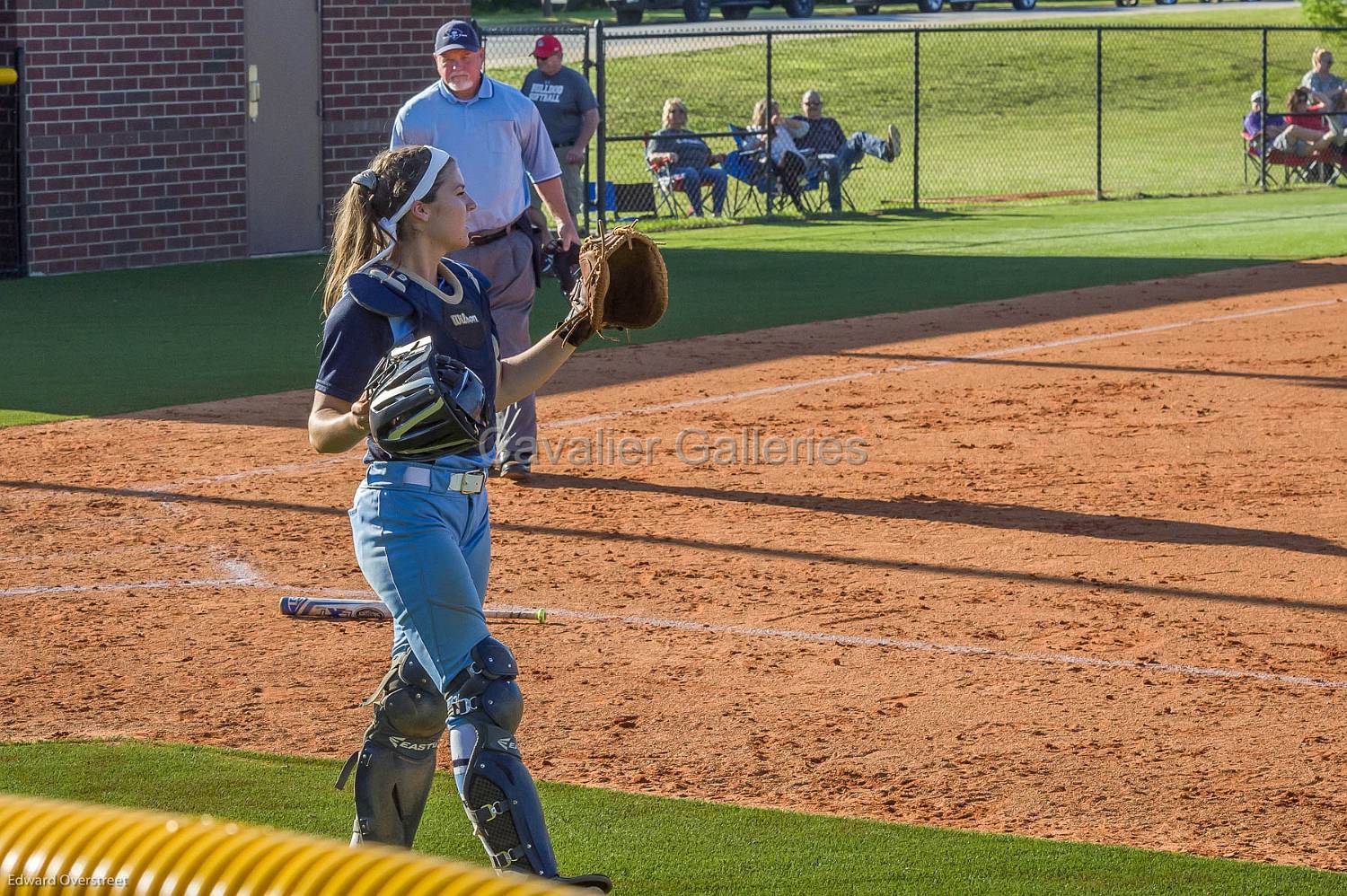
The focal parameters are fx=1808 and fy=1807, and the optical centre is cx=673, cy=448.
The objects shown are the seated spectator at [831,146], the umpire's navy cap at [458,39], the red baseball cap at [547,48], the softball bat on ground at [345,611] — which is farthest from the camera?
the seated spectator at [831,146]

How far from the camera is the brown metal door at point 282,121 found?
20453 mm

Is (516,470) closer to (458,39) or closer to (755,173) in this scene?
(458,39)

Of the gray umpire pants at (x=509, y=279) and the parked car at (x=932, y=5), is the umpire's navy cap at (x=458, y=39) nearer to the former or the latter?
the gray umpire pants at (x=509, y=279)

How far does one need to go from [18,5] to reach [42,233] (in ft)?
7.56

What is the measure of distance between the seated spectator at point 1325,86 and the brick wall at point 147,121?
1575cm

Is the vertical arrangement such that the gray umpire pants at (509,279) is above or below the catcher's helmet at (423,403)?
above

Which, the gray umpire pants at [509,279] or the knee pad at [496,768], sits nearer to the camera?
the knee pad at [496,768]

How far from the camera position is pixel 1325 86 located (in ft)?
96.0

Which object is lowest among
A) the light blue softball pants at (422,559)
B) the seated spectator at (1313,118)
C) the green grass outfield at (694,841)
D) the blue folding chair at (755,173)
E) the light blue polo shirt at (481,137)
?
the green grass outfield at (694,841)

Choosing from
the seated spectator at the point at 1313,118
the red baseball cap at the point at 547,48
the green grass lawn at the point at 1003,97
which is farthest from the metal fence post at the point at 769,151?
the seated spectator at the point at 1313,118

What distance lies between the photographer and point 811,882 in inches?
191

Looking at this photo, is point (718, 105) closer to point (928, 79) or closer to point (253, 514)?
point (928, 79)

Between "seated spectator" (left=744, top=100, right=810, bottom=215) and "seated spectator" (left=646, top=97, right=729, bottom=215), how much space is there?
776 millimetres

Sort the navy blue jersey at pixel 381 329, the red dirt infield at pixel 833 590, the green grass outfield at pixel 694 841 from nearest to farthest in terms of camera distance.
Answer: the navy blue jersey at pixel 381 329
the green grass outfield at pixel 694 841
the red dirt infield at pixel 833 590
